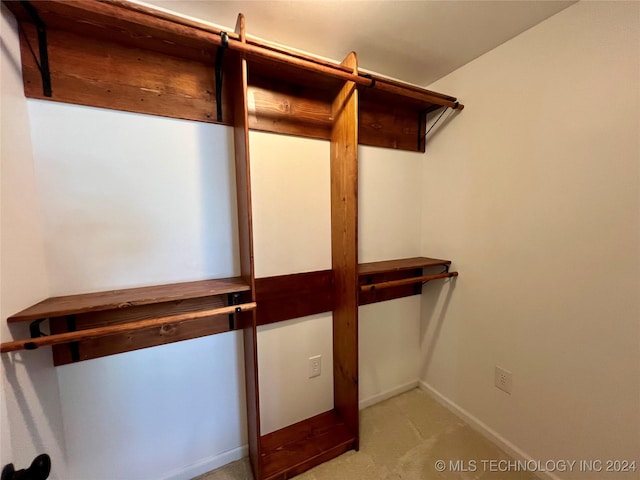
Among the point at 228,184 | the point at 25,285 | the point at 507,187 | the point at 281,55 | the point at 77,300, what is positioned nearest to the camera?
the point at 25,285

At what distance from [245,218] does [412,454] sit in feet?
5.65

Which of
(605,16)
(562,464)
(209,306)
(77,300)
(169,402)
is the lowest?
(562,464)

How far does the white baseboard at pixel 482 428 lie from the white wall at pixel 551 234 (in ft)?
0.08

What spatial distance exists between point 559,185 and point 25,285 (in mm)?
2436

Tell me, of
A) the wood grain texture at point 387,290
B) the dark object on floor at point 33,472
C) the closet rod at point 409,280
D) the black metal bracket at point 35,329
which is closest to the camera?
the dark object on floor at point 33,472

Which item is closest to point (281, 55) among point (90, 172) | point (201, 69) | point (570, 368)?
point (201, 69)

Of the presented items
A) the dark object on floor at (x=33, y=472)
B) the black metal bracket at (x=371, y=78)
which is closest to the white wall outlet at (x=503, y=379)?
the black metal bracket at (x=371, y=78)

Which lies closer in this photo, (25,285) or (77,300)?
(25,285)

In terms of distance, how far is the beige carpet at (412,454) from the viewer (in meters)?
1.38

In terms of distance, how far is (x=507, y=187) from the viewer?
4.87ft

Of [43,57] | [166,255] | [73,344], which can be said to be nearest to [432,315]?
[166,255]

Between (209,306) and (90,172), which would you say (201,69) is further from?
(209,306)

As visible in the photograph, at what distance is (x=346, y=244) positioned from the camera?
4.99 feet

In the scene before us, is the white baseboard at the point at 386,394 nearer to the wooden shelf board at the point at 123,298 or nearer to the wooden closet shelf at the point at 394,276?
the wooden closet shelf at the point at 394,276
